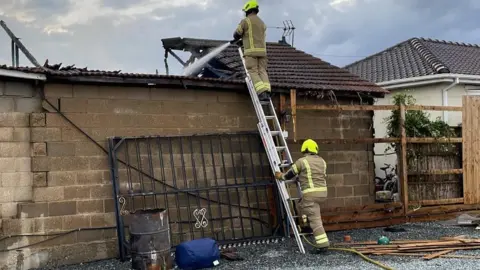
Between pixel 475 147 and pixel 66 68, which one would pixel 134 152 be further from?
pixel 475 147

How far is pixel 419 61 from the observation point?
606 inches

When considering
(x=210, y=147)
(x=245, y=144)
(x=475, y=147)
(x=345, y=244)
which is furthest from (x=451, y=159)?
(x=210, y=147)

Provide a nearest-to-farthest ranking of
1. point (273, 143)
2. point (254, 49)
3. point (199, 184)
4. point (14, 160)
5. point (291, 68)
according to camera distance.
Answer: point (14, 160) → point (273, 143) → point (199, 184) → point (254, 49) → point (291, 68)

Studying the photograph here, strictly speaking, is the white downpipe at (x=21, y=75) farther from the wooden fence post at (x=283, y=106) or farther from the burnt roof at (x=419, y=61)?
the burnt roof at (x=419, y=61)

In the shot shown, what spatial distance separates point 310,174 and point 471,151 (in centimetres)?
488

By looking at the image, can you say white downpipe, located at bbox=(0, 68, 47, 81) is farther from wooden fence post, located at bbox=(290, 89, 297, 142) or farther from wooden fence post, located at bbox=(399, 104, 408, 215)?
wooden fence post, located at bbox=(399, 104, 408, 215)

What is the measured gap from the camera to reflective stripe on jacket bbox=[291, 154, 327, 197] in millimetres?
7602

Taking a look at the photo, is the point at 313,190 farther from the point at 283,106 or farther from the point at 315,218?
the point at 283,106

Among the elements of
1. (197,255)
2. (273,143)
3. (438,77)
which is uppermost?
(438,77)

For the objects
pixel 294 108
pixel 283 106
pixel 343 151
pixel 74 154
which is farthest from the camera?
pixel 343 151

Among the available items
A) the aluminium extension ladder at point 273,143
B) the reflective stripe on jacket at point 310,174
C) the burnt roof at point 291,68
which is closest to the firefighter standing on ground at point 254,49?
the aluminium extension ladder at point 273,143

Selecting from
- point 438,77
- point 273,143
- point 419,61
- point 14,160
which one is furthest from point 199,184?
point 419,61

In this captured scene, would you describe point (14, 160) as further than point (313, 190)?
No

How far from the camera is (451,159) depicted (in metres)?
10.8
